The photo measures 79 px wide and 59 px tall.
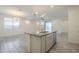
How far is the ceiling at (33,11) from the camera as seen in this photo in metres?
1.79

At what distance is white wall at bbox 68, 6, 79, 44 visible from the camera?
1799mm

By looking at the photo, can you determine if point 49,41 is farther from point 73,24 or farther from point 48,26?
point 73,24

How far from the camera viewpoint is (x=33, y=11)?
1.82m

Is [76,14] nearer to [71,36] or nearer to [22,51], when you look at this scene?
[71,36]

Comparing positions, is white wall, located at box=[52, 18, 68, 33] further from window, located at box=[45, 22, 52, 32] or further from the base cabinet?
the base cabinet

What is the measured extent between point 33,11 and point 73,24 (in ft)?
2.91

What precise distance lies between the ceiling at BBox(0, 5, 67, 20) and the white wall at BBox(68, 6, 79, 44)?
0.45 ft

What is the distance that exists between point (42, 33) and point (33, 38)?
0.23 m

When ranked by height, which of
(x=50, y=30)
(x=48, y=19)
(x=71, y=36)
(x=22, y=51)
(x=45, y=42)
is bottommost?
(x=22, y=51)

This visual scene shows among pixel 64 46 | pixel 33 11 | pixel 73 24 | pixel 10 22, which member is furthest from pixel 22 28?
pixel 73 24

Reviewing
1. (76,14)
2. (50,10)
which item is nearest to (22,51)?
(50,10)

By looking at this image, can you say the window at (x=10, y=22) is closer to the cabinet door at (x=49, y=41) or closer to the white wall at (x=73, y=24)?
the cabinet door at (x=49, y=41)

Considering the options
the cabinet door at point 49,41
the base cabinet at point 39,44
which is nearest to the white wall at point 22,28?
the base cabinet at point 39,44
